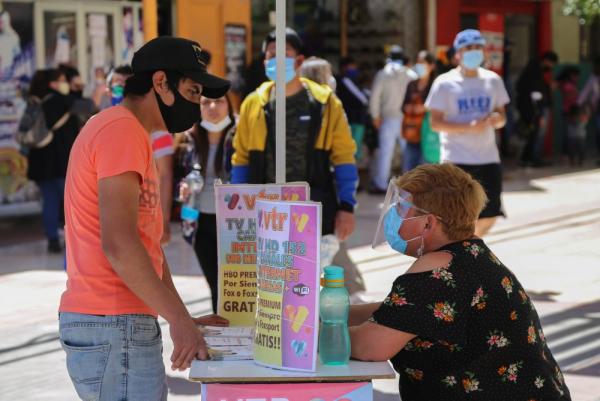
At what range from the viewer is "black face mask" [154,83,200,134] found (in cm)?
344

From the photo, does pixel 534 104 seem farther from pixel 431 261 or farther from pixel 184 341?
pixel 184 341

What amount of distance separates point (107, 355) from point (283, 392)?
0.55 meters

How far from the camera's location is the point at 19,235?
38.8 ft

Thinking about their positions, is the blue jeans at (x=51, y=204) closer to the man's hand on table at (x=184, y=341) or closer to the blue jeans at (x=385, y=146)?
the blue jeans at (x=385, y=146)

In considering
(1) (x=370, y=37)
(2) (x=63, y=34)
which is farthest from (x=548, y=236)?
(1) (x=370, y=37)

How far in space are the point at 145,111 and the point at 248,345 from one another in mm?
835

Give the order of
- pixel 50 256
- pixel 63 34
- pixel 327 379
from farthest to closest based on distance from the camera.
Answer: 1. pixel 63 34
2. pixel 50 256
3. pixel 327 379

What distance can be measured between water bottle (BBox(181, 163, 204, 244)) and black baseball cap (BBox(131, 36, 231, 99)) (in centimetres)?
278

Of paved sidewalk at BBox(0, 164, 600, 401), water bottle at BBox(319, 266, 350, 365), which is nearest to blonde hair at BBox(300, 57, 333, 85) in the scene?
paved sidewalk at BBox(0, 164, 600, 401)

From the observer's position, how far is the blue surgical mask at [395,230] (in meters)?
3.59

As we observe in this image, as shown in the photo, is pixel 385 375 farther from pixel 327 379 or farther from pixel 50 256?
pixel 50 256

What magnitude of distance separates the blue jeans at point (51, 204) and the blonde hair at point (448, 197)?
745cm

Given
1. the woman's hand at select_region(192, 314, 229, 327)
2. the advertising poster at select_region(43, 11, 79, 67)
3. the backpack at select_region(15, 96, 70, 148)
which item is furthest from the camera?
the advertising poster at select_region(43, 11, 79, 67)

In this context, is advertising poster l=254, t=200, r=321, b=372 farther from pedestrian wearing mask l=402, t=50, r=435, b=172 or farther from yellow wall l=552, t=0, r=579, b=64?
yellow wall l=552, t=0, r=579, b=64
